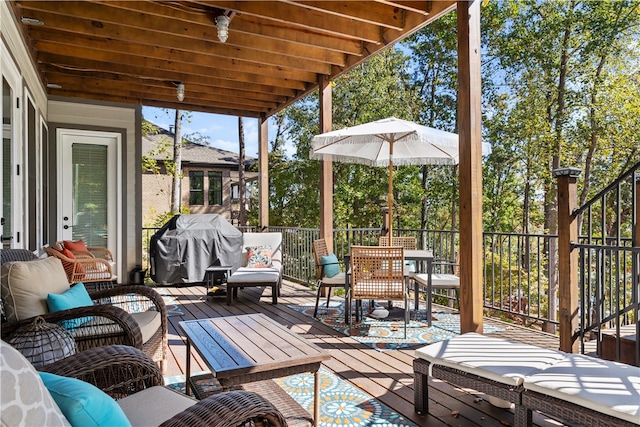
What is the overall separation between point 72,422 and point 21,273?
1643 mm

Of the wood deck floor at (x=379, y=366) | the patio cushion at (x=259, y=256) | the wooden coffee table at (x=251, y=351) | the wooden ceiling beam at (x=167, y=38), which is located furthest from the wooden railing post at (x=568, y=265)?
the patio cushion at (x=259, y=256)

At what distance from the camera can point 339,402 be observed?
8.18ft

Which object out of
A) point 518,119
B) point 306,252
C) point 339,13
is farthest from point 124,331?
point 518,119

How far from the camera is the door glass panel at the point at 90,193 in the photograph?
6875mm

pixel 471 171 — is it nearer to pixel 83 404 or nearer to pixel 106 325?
pixel 106 325

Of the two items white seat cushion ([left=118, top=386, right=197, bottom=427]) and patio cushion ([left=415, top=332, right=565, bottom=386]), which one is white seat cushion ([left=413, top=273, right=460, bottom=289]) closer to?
patio cushion ([left=415, top=332, right=565, bottom=386])

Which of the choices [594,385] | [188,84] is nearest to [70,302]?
[594,385]

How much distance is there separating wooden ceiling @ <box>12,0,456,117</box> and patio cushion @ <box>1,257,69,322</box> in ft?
8.69

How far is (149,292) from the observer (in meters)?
2.80

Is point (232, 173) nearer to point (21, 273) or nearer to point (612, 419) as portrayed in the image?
point (21, 273)

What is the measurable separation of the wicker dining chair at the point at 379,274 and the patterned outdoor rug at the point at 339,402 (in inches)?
44.6

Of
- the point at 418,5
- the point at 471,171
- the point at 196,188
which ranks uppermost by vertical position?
the point at 418,5

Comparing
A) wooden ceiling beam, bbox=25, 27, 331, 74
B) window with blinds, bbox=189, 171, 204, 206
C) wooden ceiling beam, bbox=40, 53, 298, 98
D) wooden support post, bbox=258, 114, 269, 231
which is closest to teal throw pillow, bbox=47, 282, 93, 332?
wooden ceiling beam, bbox=25, 27, 331, 74

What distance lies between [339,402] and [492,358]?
3.06 ft
